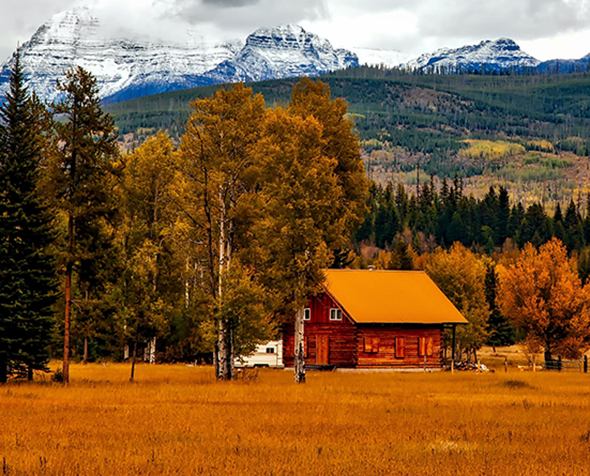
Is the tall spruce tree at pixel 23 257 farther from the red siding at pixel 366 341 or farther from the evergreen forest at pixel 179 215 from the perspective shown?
the red siding at pixel 366 341

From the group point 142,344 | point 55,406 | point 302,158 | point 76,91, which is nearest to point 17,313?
point 55,406

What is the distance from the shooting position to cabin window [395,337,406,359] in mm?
58625

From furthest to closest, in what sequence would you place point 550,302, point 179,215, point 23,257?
1. point 550,302
2. point 179,215
3. point 23,257

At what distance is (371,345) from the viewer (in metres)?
57.9

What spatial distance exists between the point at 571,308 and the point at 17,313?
1631 inches

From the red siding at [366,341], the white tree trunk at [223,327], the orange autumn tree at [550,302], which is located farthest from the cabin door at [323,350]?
the white tree trunk at [223,327]

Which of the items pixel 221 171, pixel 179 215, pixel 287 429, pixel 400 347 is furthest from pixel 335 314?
pixel 287 429

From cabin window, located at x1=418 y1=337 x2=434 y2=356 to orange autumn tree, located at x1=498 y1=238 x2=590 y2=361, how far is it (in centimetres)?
712

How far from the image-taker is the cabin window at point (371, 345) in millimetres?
57750

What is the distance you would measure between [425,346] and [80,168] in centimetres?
3214

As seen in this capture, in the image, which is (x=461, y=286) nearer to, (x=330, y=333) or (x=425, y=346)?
(x=425, y=346)

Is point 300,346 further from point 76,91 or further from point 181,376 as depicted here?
point 76,91

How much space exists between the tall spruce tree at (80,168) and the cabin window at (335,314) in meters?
25.3

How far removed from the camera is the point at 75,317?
53.4 m
